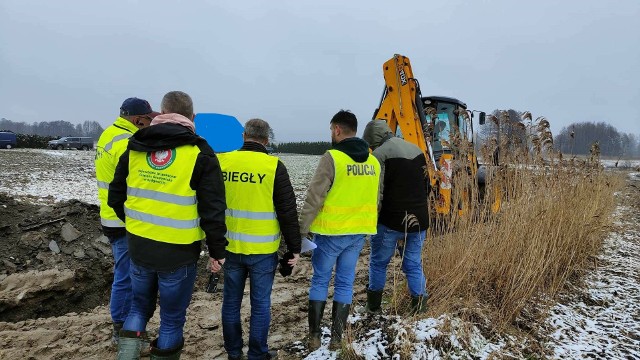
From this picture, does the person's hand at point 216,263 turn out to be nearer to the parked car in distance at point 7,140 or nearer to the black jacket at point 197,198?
the black jacket at point 197,198

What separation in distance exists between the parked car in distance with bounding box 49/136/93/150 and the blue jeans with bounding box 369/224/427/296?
3685 cm

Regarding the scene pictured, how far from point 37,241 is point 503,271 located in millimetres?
5995

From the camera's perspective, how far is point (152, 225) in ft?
7.98

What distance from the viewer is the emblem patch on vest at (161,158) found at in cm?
240

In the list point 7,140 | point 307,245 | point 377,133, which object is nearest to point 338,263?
point 307,245

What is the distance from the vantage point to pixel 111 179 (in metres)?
3.09

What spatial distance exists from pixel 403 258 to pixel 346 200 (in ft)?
2.92

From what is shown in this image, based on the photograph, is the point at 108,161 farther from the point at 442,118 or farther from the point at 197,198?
the point at 442,118

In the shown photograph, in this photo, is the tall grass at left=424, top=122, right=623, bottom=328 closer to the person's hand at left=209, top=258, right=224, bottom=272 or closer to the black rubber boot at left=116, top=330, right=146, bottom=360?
the person's hand at left=209, top=258, right=224, bottom=272

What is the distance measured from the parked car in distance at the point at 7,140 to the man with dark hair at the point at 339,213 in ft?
114

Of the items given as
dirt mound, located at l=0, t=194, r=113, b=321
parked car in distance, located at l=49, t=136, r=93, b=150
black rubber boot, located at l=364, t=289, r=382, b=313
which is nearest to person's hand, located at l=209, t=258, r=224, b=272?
black rubber boot, located at l=364, t=289, r=382, b=313

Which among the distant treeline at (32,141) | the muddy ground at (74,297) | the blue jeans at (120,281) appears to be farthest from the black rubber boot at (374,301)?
the distant treeline at (32,141)

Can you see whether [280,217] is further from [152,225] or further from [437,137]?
[437,137]

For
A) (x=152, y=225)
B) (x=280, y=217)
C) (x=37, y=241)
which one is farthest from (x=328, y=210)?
(x=37, y=241)
